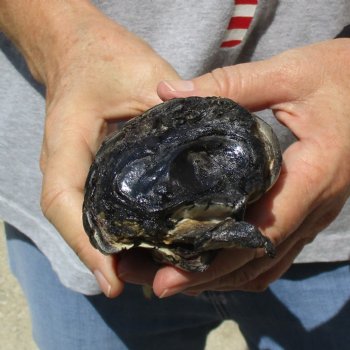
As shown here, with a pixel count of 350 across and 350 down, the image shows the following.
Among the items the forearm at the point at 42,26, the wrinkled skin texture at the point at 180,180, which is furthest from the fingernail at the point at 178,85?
the forearm at the point at 42,26

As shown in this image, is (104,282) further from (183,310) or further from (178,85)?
(183,310)

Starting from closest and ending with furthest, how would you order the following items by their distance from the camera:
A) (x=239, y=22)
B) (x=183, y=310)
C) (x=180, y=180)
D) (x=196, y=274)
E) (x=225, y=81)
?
(x=180, y=180), (x=196, y=274), (x=225, y=81), (x=239, y=22), (x=183, y=310)

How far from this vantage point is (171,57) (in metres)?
1.96

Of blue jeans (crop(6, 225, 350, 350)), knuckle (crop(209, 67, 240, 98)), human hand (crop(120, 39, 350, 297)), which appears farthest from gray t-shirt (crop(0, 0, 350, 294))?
knuckle (crop(209, 67, 240, 98))

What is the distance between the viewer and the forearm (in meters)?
1.73

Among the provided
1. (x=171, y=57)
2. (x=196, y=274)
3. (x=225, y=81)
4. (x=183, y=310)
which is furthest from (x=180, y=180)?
(x=183, y=310)

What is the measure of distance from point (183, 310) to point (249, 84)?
1106mm

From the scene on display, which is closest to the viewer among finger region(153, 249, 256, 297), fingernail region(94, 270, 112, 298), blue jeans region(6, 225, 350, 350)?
finger region(153, 249, 256, 297)

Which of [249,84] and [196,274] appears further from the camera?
[249,84]

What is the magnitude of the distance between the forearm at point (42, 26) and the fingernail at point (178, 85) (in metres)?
0.38

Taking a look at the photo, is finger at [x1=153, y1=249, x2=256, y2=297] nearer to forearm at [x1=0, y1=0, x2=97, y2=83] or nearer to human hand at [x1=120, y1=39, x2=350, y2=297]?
human hand at [x1=120, y1=39, x2=350, y2=297]

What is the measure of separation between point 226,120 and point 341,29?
0.93 meters

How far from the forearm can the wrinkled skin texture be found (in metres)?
0.52

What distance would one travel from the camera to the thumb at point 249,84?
4.92ft
